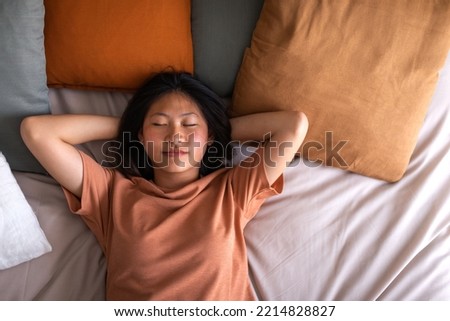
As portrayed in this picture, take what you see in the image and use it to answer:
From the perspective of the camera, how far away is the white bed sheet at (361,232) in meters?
1.25

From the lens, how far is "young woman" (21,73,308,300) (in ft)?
3.88

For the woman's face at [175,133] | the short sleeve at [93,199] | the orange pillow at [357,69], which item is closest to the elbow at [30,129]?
the short sleeve at [93,199]

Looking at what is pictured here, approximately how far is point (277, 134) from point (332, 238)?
342 millimetres

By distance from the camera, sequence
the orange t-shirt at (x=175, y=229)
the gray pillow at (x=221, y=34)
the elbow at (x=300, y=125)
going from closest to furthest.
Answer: the orange t-shirt at (x=175, y=229) < the elbow at (x=300, y=125) < the gray pillow at (x=221, y=34)

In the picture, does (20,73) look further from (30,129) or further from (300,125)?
(300,125)

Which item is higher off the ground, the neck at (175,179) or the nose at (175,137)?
the nose at (175,137)

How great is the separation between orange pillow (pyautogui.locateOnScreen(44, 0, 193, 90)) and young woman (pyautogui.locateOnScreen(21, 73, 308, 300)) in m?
0.08

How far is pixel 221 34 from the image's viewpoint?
138 cm
